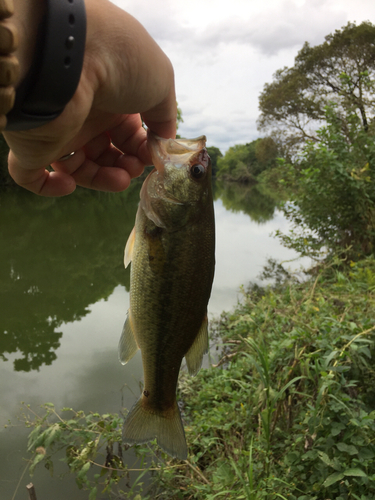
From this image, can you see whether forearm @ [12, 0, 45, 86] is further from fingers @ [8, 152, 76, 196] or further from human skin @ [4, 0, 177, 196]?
fingers @ [8, 152, 76, 196]

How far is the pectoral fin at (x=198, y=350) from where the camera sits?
1.57 meters

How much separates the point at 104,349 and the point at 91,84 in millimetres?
5154

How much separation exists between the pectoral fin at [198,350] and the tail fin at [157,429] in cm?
24

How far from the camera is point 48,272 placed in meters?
9.41

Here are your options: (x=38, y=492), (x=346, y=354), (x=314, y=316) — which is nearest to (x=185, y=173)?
(x=346, y=354)

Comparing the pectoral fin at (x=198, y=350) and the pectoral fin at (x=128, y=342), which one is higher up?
the pectoral fin at (x=128, y=342)

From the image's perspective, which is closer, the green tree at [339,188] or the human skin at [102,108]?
the human skin at [102,108]

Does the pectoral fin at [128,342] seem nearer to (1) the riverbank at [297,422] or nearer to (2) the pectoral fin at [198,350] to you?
(2) the pectoral fin at [198,350]

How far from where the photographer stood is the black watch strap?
2.70ft

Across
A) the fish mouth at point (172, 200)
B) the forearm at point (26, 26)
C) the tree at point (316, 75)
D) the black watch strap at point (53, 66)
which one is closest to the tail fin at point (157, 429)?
the fish mouth at point (172, 200)

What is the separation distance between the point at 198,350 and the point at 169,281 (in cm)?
35

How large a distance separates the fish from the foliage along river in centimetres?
228

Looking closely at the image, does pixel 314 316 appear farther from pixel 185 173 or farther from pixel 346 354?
pixel 185 173

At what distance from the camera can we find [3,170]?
77.5 feet
